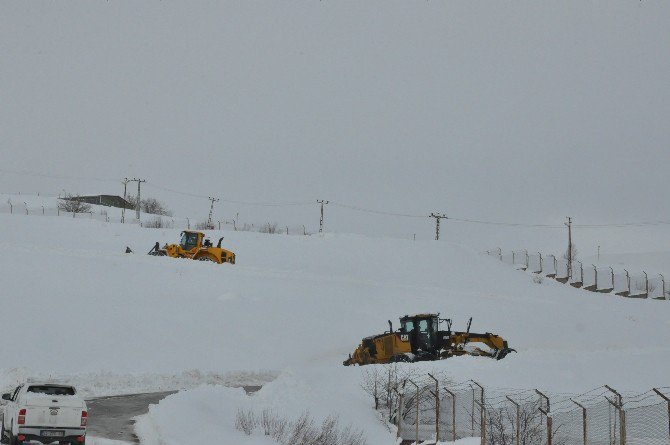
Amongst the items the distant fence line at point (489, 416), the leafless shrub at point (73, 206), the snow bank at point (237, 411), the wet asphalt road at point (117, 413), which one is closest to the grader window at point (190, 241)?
the wet asphalt road at point (117, 413)

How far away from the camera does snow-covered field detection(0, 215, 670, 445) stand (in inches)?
1292

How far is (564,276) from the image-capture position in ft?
294

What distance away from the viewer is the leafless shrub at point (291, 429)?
21.3m

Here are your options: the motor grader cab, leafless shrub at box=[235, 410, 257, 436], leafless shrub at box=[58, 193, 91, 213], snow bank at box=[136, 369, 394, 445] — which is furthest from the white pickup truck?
leafless shrub at box=[58, 193, 91, 213]

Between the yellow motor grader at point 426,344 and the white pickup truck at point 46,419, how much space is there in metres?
20.6

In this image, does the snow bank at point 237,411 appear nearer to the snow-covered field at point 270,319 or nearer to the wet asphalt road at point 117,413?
the snow-covered field at point 270,319

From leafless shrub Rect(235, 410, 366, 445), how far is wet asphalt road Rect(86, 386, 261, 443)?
289 cm

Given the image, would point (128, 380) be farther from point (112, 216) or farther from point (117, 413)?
point (112, 216)

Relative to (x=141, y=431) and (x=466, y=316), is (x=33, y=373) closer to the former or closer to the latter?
(x=141, y=431)

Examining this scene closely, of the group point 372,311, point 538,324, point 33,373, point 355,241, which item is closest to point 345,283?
point 372,311

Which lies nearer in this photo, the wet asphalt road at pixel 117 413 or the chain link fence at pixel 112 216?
the wet asphalt road at pixel 117 413

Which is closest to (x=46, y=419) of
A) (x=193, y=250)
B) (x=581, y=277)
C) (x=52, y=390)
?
(x=52, y=390)

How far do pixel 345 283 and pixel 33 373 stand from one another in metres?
33.5

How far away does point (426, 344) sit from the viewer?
3875 cm
